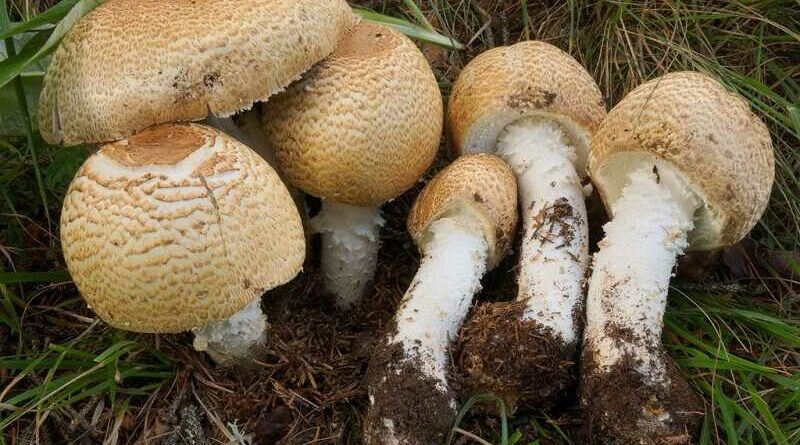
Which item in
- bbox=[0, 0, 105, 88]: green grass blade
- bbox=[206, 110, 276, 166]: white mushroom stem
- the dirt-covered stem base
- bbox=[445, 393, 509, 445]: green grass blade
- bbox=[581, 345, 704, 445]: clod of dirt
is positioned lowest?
bbox=[445, 393, 509, 445]: green grass blade

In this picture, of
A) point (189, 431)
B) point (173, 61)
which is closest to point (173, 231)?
point (173, 61)

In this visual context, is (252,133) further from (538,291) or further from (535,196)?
(538,291)

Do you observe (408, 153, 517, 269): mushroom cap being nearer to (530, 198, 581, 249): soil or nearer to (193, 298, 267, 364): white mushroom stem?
(530, 198, 581, 249): soil

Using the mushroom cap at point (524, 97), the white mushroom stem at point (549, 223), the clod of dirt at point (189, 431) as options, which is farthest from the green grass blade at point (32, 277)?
the white mushroom stem at point (549, 223)

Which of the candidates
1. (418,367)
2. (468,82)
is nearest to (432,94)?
(468,82)

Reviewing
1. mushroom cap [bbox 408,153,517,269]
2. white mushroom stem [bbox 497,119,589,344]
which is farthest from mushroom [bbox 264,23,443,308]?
→ white mushroom stem [bbox 497,119,589,344]

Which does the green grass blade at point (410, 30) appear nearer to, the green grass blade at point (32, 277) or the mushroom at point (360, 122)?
the mushroom at point (360, 122)
